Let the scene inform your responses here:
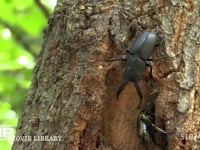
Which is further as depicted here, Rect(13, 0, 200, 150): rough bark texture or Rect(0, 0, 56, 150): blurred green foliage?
Rect(0, 0, 56, 150): blurred green foliage

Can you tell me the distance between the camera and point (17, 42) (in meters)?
5.34

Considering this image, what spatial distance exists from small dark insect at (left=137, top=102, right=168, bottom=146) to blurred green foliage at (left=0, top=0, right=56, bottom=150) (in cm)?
233

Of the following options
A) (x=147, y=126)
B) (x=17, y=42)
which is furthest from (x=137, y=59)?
(x=17, y=42)

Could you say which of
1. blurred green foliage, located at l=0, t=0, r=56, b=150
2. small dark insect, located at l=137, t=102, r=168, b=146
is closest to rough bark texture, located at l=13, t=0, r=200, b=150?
small dark insect, located at l=137, t=102, r=168, b=146

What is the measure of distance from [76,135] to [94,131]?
9cm

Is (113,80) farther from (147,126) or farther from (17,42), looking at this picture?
(17,42)

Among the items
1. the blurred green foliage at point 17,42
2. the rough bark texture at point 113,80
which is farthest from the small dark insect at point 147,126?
the blurred green foliage at point 17,42

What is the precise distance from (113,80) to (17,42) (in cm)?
370

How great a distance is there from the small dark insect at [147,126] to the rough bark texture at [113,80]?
0.11 feet

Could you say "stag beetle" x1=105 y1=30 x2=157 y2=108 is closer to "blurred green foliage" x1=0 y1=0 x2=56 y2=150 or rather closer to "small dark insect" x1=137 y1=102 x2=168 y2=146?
"small dark insect" x1=137 y1=102 x2=168 y2=146

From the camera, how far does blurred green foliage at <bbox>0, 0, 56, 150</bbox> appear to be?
13.8 feet

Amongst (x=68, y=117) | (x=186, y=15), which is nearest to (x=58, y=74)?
(x=68, y=117)

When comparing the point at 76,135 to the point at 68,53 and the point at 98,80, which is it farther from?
the point at 68,53

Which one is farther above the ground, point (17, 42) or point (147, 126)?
point (17, 42)
